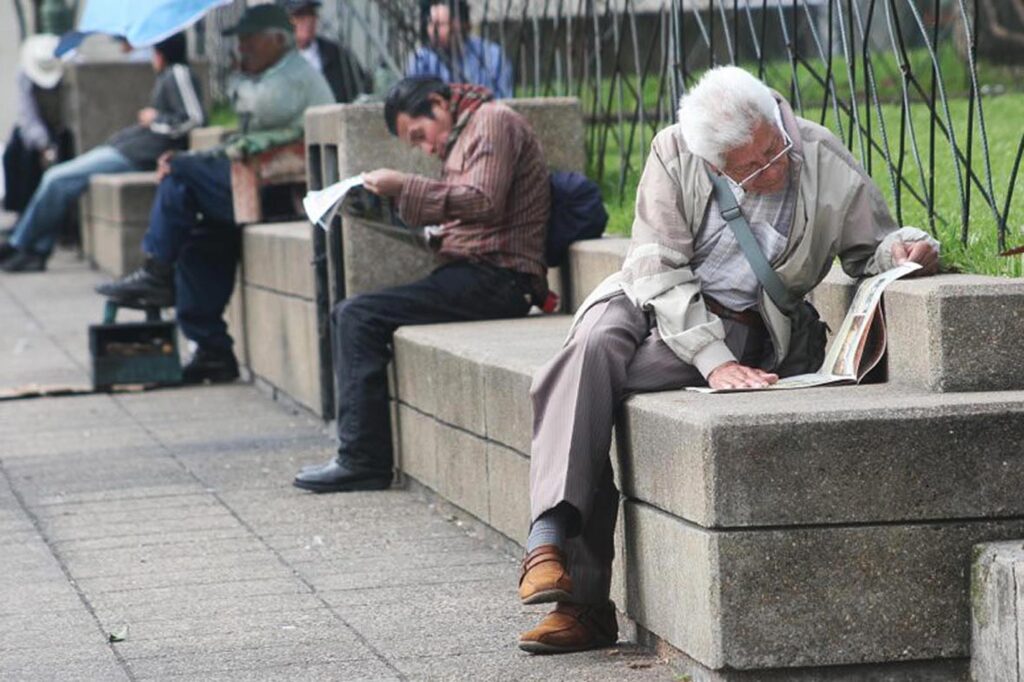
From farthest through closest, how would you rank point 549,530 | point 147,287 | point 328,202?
point 147,287, point 328,202, point 549,530

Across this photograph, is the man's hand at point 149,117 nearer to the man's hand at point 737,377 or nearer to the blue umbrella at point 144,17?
the blue umbrella at point 144,17

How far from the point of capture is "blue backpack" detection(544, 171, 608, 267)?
7.73 m

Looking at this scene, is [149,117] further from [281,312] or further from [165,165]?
[281,312]

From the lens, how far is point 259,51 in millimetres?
10359

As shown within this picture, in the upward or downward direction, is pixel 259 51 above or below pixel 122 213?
above

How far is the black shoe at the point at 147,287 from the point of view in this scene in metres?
10.9

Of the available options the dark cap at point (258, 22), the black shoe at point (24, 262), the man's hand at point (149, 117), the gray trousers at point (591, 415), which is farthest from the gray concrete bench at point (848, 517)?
the black shoe at point (24, 262)

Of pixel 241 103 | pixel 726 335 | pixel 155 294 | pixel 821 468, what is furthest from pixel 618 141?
pixel 821 468

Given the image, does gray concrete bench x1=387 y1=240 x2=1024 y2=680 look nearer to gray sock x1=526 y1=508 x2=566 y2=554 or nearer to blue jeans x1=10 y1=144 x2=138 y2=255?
gray sock x1=526 y1=508 x2=566 y2=554

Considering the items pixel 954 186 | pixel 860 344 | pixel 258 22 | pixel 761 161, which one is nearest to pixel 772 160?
pixel 761 161

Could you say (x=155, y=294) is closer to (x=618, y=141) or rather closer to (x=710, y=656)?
(x=618, y=141)

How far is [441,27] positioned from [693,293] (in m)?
5.91

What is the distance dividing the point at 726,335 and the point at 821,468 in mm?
839

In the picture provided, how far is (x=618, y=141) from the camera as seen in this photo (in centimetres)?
930
